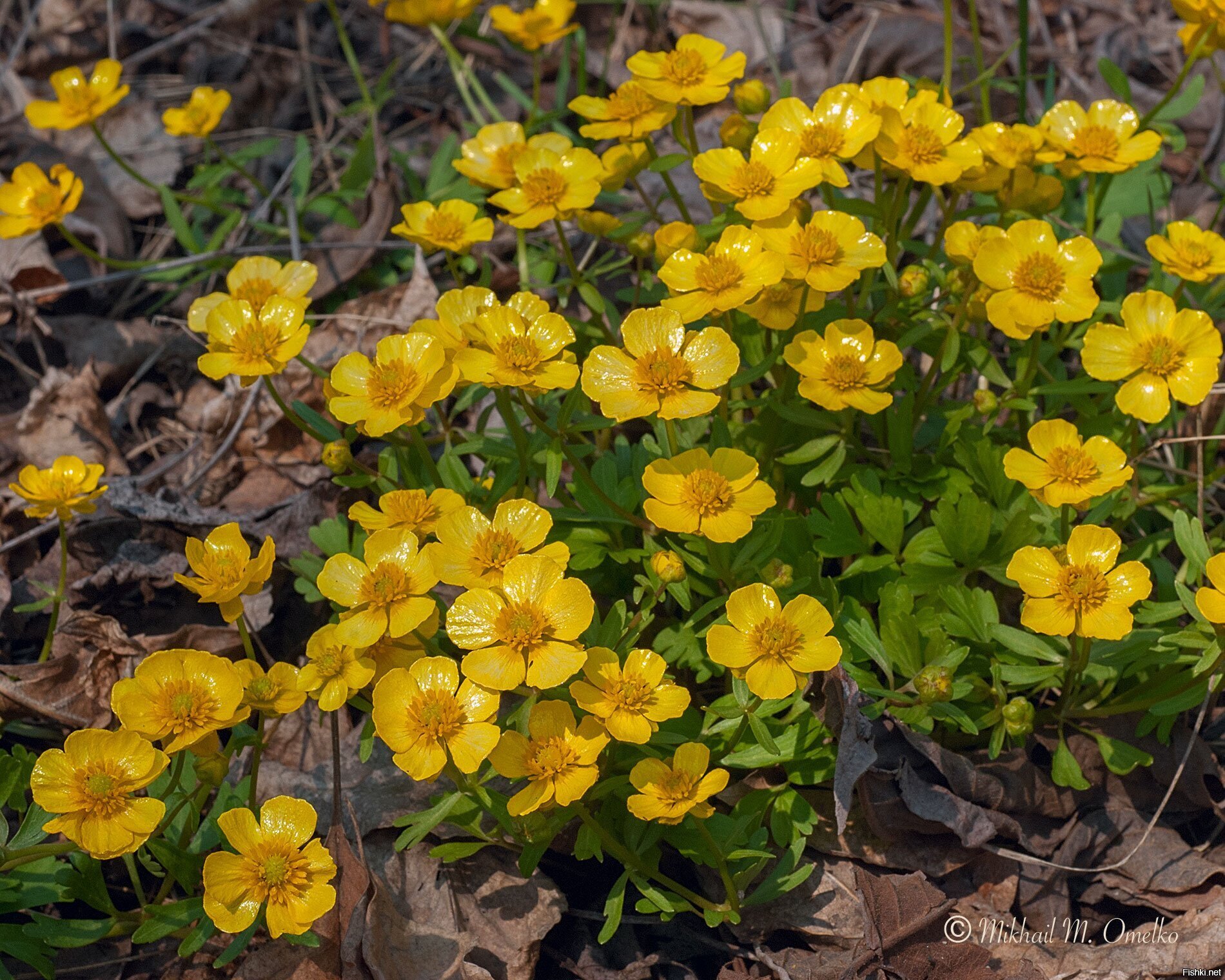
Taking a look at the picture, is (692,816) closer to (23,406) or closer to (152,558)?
(152,558)

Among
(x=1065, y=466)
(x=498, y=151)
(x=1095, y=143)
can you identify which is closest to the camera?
(x=1065, y=466)

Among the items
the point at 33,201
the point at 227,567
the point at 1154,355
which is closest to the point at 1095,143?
the point at 1154,355

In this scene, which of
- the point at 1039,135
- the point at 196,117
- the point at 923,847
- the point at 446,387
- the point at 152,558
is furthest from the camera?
the point at 196,117

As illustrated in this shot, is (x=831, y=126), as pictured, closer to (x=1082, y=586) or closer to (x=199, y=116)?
(x=1082, y=586)

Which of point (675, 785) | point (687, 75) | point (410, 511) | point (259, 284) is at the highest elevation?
point (687, 75)

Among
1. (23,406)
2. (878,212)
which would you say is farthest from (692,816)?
(23,406)

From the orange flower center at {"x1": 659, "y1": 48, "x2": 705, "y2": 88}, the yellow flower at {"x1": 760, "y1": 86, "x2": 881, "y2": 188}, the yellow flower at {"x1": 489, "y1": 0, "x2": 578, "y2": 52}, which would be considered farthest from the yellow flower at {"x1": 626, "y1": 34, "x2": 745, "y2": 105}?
the yellow flower at {"x1": 489, "y1": 0, "x2": 578, "y2": 52}
